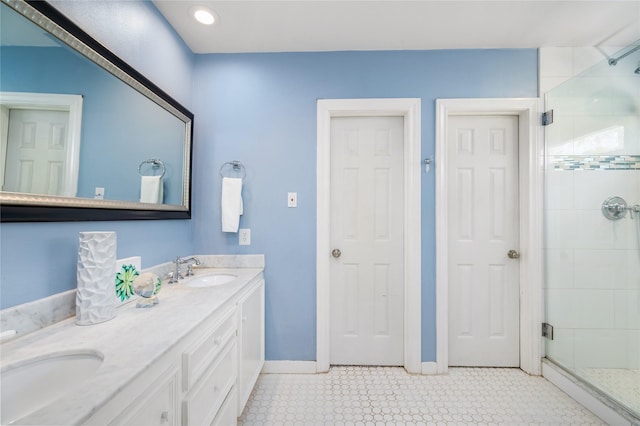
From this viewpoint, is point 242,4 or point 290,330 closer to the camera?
point 242,4

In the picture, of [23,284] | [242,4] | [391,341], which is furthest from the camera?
[391,341]

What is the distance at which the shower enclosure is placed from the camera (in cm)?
156

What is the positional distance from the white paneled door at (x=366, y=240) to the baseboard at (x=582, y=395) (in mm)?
1005

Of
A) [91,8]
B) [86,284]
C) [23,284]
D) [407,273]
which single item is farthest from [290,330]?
[91,8]

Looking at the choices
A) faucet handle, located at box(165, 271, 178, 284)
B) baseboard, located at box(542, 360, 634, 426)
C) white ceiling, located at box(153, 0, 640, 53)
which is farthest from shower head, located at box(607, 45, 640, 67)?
faucet handle, located at box(165, 271, 178, 284)

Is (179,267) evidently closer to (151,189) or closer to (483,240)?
(151,189)

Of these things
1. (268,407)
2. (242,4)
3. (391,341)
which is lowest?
(268,407)

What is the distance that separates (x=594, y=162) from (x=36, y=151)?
2.95 meters

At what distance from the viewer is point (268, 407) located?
4.99 feet

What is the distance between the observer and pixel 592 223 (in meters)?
1.72

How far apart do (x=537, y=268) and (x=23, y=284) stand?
277cm

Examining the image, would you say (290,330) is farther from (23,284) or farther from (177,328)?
(23,284)

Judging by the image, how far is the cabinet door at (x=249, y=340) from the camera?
1.36 meters

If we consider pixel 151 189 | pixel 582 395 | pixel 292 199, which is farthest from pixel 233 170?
pixel 582 395
